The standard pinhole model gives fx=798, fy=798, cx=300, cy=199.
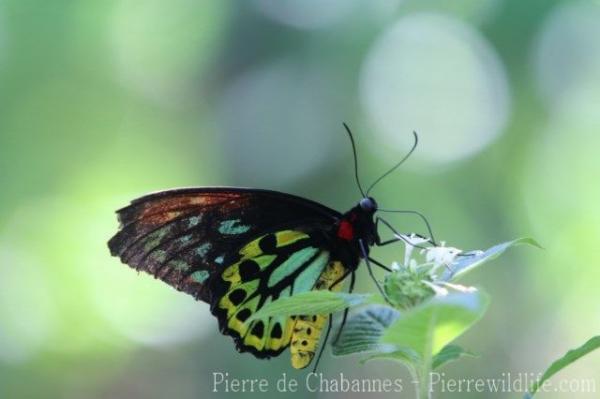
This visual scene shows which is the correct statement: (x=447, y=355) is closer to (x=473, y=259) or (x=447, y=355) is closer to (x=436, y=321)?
(x=473, y=259)

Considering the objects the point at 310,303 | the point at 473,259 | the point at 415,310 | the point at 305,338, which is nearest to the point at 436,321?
the point at 415,310

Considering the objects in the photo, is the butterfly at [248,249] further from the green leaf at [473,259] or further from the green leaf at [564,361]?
the green leaf at [564,361]

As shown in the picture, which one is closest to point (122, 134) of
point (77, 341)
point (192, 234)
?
point (77, 341)

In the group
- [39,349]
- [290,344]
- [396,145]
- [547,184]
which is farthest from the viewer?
[396,145]

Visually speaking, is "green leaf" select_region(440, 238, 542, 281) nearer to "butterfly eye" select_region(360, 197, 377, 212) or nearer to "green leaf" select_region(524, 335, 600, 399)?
"green leaf" select_region(524, 335, 600, 399)

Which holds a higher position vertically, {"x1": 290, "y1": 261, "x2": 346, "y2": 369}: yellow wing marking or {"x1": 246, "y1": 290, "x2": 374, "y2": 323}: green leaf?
{"x1": 290, "y1": 261, "x2": 346, "y2": 369}: yellow wing marking

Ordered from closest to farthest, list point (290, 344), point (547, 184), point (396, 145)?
point (290, 344) < point (547, 184) < point (396, 145)

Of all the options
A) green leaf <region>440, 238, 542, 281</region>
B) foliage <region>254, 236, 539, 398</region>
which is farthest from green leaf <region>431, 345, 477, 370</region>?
green leaf <region>440, 238, 542, 281</region>

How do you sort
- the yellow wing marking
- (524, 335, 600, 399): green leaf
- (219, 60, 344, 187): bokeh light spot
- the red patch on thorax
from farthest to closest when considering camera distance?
(219, 60, 344, 187): bokeh light spot < the red patch on thorax < the yellow wing marking < (524, 335, 600, 399): green leaf

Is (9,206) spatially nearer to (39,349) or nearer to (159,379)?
(39,349)
